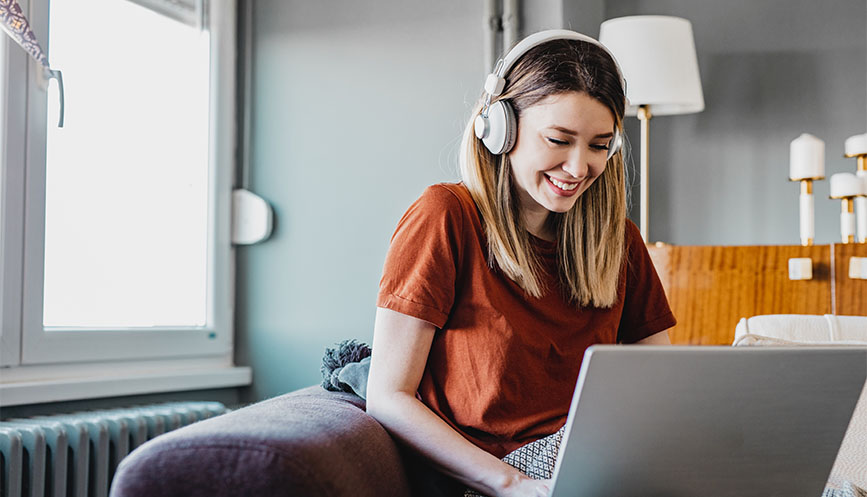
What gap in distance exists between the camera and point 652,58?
2.26 metres

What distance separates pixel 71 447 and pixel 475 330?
1025 mm

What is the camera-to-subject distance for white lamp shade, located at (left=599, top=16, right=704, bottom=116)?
225cm

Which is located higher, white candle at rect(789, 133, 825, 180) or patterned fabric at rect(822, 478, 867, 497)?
white candle at rect(789, 133, 825, 180)

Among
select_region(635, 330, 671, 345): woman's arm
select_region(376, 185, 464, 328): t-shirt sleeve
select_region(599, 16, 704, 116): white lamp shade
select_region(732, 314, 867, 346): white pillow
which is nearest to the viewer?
select_region(376, 185, 464, 328): t-shirt sleeve

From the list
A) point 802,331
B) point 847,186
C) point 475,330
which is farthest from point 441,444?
point 847,186

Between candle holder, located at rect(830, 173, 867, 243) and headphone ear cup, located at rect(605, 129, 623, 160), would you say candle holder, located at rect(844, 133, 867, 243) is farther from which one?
headphone ear cup, located at rect(605, 129, 623, 160)

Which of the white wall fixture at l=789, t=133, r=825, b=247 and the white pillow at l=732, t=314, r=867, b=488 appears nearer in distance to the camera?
the white pillow at l=732, t=314, r=867, b=488

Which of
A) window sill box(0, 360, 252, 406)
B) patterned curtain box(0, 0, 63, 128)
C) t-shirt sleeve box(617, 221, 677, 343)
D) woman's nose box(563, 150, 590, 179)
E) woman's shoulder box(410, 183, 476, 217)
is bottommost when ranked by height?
window sill box(0, 360, 252, 406)

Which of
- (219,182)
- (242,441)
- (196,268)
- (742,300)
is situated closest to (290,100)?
(219,182)

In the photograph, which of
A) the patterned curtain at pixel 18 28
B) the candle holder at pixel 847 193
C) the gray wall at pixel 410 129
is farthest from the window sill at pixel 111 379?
the candle holder at pixel 847 193

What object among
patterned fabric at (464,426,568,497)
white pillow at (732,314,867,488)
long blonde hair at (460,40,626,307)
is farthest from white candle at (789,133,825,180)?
patterned fabric at (464,426,568,497)

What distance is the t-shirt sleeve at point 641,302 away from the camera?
1420 millimetres

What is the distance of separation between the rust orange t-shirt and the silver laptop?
338 millimetres

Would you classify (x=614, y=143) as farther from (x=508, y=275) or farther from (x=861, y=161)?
(x=861, y=161)
